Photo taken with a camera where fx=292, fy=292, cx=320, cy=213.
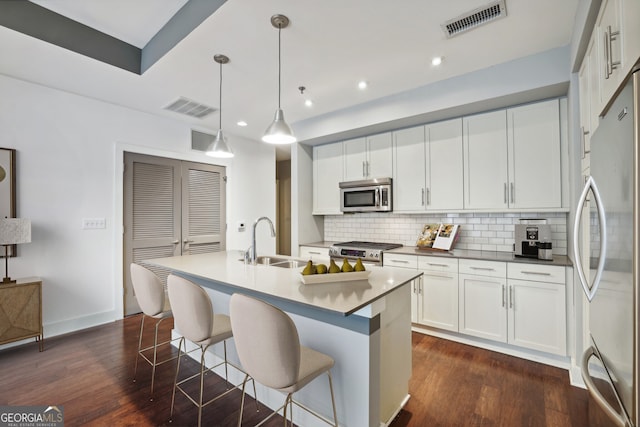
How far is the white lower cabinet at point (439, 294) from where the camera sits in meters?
2.95

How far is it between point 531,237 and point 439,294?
1002 mm

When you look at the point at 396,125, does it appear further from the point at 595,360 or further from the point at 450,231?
the point at 595,360

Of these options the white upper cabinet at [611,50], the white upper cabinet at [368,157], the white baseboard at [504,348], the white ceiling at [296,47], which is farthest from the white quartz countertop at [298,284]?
the white upper cabinet at [368,157]

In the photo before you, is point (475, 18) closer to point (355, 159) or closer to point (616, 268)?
point (616, 268)

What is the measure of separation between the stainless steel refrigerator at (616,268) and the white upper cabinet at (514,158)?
174cm

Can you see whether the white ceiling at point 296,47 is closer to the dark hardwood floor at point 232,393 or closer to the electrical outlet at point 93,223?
the electrical outlet at point 93,223

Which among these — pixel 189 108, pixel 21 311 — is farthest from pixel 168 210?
pixel 21 311

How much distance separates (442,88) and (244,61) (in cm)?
196

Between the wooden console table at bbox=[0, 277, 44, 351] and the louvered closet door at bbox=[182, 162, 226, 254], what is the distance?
1646mm

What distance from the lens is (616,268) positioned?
989 mm

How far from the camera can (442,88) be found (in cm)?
298

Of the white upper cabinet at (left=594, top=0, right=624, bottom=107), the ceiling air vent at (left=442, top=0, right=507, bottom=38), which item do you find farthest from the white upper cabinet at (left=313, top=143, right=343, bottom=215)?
the white upper cabinet at (left=594, top=0, right=624, bottom=107)

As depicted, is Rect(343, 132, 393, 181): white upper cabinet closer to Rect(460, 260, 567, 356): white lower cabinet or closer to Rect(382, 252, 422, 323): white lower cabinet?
Rect(382, 252, 422, 323): white lower cabinet

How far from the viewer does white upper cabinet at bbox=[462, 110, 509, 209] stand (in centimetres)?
296
